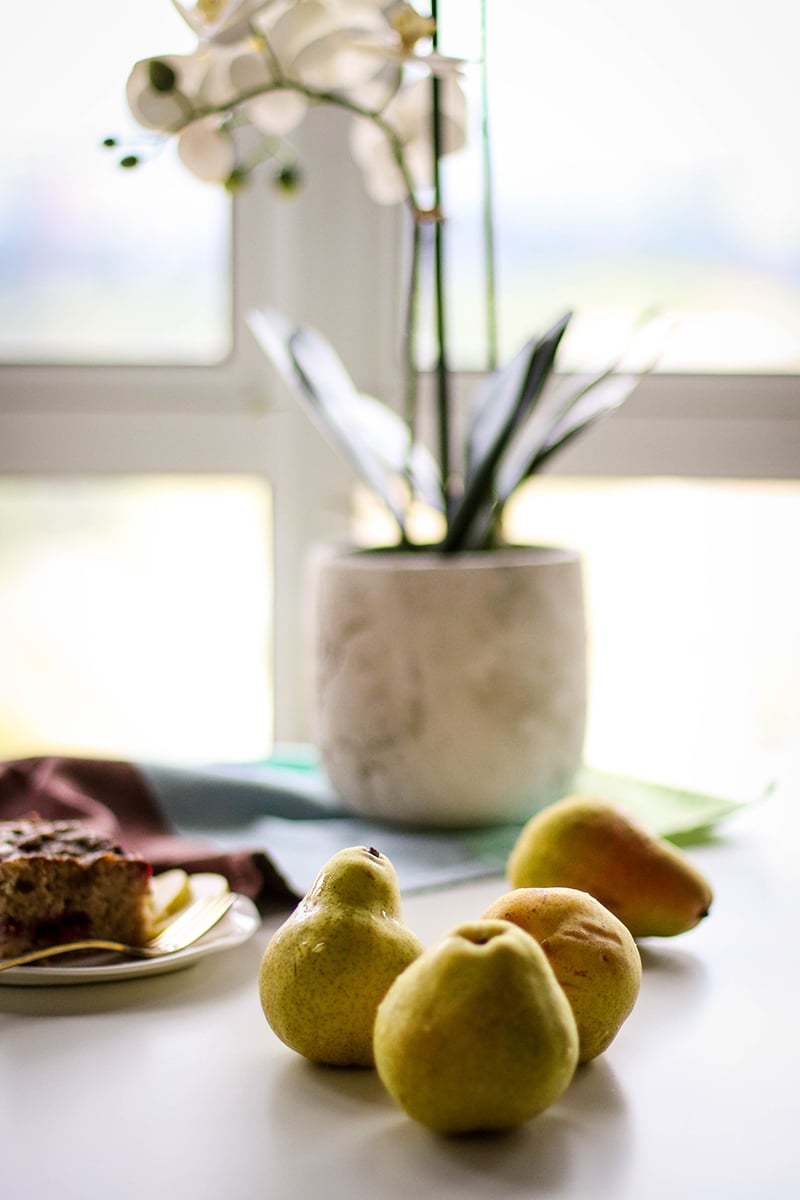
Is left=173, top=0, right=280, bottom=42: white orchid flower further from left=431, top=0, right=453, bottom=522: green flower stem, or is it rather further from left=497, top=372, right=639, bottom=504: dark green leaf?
left=497, top=372, right=639, bottom=504: dark green leaf

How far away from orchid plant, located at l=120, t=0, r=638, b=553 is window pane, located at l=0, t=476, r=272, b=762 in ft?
1.99

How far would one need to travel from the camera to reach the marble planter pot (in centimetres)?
68

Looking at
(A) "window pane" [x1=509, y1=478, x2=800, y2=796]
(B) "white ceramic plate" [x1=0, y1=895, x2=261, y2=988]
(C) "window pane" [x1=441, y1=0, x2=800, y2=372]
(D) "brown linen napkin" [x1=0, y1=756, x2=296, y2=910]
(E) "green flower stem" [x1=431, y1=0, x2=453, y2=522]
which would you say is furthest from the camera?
(A) "window pane" [x1=509, y1=478, x2=800, y2=796]

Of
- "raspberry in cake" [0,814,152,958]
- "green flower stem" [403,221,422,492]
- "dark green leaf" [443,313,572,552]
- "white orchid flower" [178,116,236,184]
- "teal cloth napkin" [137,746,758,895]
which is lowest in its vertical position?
"teal cloth napkin" [137,746,758,895]

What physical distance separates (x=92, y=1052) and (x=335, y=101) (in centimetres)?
50

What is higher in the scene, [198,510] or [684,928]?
[198,510]

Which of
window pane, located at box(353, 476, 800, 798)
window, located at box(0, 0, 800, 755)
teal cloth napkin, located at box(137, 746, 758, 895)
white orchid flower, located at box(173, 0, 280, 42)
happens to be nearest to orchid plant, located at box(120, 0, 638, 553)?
white orchid flower, located at box(173, 0, 280, 42)

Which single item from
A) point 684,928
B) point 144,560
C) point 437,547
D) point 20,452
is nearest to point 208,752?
point 144,560

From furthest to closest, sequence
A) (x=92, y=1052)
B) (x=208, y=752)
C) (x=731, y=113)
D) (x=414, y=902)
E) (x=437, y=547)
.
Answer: (x=208, y=752), (x=731, y=113), (x=437, y=547), (x=414, y=902), (x=92, y=1052)

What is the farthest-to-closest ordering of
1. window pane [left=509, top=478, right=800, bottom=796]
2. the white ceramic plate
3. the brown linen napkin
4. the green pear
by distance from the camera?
window pane [left=509, top=478, right=800, bottom=796]
the brown linen napkin
the white ceramic plate
the green pear

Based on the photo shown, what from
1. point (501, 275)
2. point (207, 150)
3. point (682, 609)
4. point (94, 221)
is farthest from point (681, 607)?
point (207, 150)

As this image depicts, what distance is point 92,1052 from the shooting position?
46 cm

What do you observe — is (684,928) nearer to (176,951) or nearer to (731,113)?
(176,951)

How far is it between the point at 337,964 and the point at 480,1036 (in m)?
0.08
